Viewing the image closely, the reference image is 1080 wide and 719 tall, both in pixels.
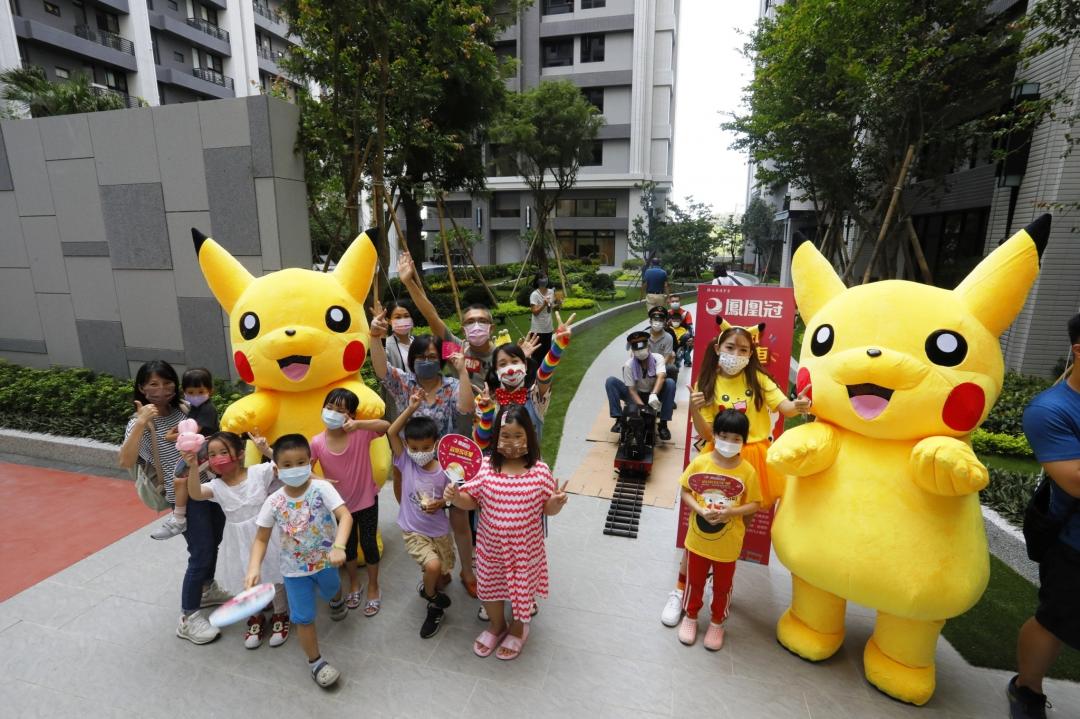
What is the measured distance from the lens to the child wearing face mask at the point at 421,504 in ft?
12.0

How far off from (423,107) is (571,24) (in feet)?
89.3

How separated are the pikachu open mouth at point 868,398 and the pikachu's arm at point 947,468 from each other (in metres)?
0.27

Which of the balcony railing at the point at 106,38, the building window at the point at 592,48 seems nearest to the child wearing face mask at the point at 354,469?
the balcony railing at the point at 106,38

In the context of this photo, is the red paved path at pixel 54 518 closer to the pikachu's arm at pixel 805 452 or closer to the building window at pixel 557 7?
the pikachu's arm at pixel 805 452

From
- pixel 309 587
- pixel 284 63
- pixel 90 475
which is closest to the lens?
pixel 309 587

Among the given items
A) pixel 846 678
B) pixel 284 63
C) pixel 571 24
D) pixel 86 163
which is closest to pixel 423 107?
pixel 284 63

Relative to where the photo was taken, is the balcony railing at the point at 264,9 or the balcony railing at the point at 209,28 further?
the balcony railing at the point at 264,9

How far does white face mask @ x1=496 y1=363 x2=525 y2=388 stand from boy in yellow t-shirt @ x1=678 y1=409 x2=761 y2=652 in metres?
1.32

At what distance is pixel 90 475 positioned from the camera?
6.23 metres

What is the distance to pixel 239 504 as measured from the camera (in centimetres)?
347

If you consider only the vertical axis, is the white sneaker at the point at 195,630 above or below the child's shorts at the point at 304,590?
below

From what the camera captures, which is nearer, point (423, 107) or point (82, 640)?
point (82, 640)

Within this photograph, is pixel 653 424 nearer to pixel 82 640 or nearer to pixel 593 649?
pixel 593 649

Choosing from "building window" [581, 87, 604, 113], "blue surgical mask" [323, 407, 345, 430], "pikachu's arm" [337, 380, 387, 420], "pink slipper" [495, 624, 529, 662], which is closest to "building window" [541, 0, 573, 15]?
"building window" [581, 87, 604, 113]
